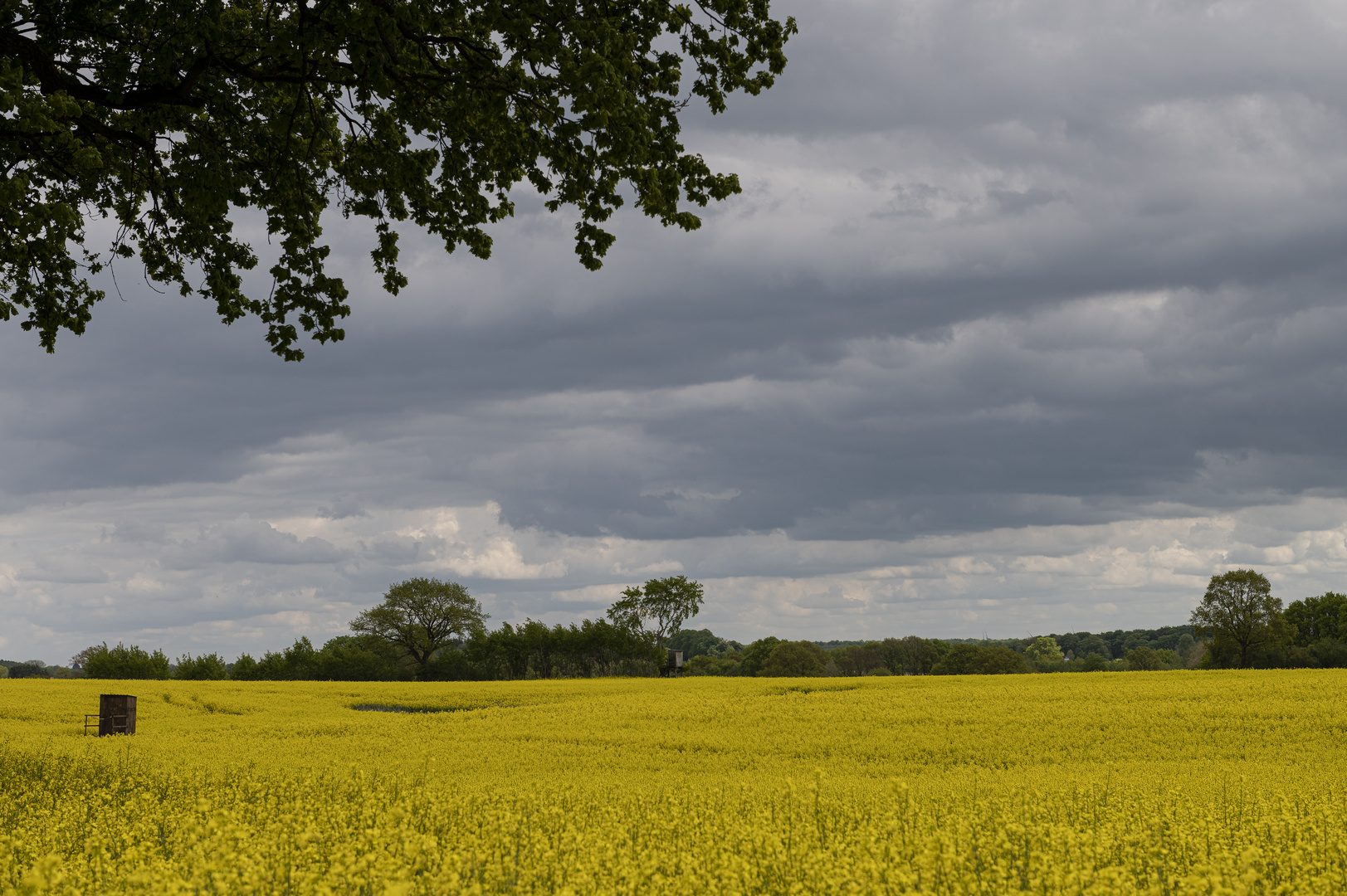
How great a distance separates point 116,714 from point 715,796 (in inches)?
933

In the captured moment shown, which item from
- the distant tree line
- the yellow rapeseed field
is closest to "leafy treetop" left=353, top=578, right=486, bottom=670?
the distant tree line

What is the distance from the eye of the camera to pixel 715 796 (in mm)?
11250

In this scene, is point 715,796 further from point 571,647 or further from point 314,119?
point 571,647

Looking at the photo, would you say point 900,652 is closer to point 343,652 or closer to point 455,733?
point 343,652

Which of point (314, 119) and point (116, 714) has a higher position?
point (314, 119)

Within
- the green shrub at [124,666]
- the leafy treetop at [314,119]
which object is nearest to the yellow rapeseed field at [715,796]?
the leafy treetop at [314,119]

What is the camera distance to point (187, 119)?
42.9 ft

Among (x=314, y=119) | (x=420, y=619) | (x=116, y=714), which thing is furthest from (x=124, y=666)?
(x=314, y=119)

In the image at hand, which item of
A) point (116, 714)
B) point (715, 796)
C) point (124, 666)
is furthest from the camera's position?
point (124, 666)

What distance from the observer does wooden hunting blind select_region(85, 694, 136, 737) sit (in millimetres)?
26016

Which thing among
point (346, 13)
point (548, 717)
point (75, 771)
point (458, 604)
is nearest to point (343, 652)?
point (458, 604)

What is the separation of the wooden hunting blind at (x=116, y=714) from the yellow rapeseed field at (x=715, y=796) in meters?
1.52

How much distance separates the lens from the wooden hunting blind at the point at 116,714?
26016mm

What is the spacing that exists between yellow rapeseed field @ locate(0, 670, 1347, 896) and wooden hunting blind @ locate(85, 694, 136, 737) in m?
1.52
